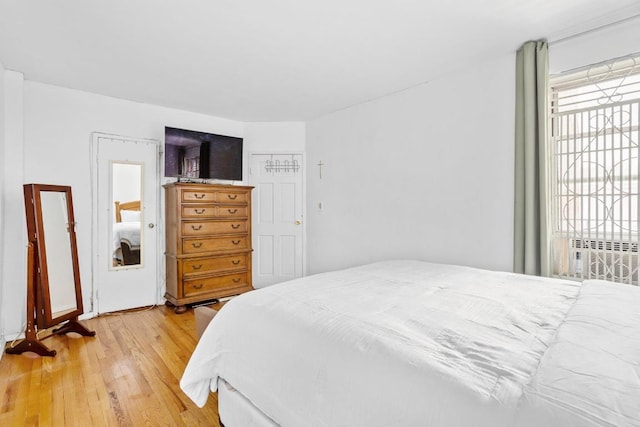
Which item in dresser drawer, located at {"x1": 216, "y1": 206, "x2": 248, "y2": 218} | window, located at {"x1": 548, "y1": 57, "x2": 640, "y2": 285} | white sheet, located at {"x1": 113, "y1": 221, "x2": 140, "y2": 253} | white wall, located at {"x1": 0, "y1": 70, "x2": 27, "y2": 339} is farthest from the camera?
dresser drawer, located at {"x1": 216, "y1": 206, "x2": 248, "y2": 218}

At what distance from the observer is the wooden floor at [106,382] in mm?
1791

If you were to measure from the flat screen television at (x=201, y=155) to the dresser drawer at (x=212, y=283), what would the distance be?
1236 mm

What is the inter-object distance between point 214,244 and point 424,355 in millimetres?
3444

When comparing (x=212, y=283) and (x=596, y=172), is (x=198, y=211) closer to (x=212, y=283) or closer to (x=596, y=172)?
(x=212, y=283)

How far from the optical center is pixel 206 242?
3896 millimetres

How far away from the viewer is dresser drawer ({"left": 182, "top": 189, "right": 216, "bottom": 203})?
12.2 ft

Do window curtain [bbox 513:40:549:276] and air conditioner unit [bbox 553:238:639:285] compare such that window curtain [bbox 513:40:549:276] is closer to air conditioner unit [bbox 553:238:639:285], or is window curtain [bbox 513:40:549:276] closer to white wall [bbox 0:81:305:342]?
air conditioner unit [bbox 553:238:639:285]

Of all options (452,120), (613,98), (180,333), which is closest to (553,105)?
(613,98)

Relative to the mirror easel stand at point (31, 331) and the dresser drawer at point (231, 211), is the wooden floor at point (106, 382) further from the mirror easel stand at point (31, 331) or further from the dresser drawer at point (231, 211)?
the dresser drawer at point (231, 211)

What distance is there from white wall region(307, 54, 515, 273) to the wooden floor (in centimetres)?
213

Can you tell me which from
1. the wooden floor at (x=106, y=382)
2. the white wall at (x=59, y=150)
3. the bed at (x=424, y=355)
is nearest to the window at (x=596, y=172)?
the bed at (x=424, y=355)

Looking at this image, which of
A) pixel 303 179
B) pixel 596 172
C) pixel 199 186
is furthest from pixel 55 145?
pixel 596 172

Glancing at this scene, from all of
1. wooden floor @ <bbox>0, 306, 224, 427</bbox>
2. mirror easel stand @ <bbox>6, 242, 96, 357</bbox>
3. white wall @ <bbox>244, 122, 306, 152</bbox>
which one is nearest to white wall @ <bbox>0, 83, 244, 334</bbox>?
mirror easel stand @ <bbox>6, 242, 96, 357</bbox>

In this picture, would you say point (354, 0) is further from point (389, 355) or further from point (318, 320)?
point (389, 355)
